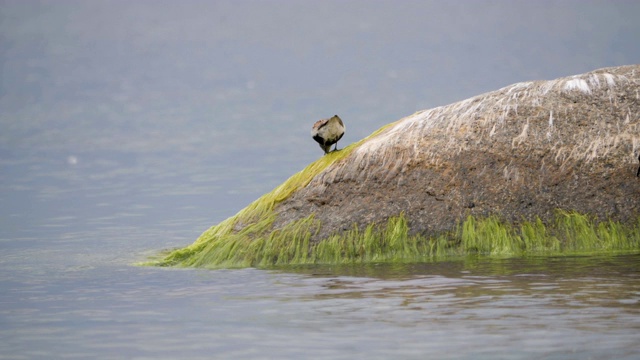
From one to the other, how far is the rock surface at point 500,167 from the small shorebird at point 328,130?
19.0 inches

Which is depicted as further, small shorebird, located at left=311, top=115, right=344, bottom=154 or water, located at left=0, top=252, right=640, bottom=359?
small shorebird, located at left=311, top=115, right=344, bottom=154

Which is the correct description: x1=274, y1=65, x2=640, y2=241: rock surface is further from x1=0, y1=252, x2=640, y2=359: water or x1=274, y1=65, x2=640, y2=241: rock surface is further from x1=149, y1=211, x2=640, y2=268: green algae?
x1=0, y1=252, x2=640, y2=359: water

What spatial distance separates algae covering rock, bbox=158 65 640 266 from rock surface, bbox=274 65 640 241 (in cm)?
1

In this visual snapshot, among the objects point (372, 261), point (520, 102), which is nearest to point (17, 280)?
point (372, 261)

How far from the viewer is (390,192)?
42.0ft

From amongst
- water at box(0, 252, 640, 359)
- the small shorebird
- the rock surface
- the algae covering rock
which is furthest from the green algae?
the small shorebird

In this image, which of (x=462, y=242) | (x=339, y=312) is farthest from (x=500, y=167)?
(x=339, y=312)

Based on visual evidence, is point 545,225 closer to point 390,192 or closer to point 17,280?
point 390,192

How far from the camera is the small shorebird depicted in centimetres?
1362

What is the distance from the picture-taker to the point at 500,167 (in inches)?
502

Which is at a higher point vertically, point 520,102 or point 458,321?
point 520,102

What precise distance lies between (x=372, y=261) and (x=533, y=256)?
81.0 inches

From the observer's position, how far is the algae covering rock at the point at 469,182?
1261cm

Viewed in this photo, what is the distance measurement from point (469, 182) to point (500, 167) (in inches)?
18.3
